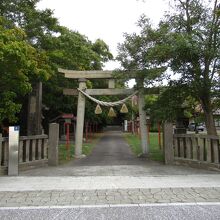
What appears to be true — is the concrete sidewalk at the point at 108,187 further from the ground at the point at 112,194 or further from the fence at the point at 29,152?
the fence at the point at 29,152

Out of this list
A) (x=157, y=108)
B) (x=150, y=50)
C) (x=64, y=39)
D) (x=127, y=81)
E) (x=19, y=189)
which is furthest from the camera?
Result: (x=64, y=39)

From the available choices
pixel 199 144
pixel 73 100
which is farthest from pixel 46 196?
pixel 73 100

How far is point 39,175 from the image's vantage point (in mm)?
10414

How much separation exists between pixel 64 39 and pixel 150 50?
28.8 ft

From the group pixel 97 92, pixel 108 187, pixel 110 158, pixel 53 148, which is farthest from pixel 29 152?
pixel 97 92

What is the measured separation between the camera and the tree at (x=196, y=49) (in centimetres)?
1145

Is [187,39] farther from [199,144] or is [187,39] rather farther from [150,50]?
[199,144]

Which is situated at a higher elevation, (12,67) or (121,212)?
(12,67)

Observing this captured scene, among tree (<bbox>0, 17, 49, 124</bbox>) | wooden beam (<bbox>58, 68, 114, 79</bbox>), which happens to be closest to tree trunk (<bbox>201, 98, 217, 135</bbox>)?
wooden beam (<bbox>58, 68, 114, 79</bbox>)

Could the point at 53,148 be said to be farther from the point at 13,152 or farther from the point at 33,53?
the point at 33,53

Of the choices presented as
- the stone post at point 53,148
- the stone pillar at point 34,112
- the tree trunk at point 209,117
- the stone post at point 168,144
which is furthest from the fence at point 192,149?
the stone pillar at point 34,112

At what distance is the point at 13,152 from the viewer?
10.7 meters

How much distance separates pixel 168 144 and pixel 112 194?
19.4ft

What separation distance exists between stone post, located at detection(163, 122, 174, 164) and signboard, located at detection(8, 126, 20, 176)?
5605 mm
